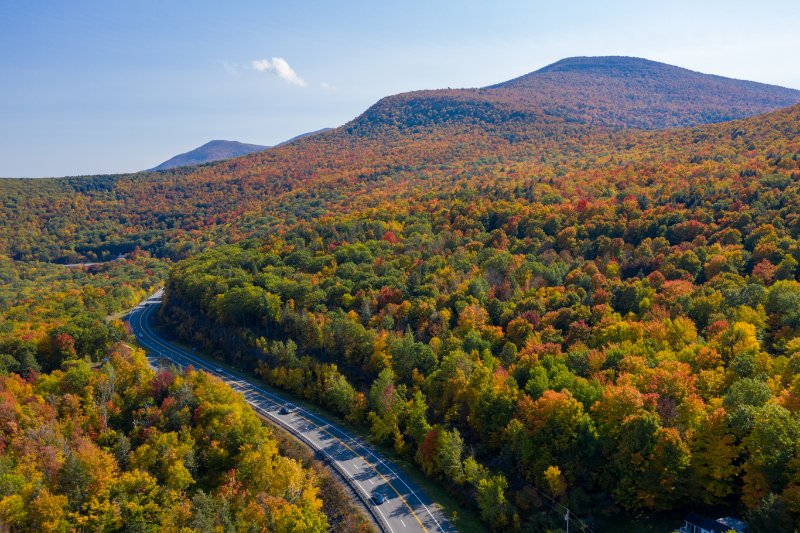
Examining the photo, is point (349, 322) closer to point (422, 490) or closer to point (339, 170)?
point (422, 490)


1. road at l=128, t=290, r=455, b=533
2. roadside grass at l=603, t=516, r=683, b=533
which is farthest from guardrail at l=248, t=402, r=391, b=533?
roadside grass at l=603, t=516, r=683, b=533

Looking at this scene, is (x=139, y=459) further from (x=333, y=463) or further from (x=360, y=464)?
(x=360, y=464)

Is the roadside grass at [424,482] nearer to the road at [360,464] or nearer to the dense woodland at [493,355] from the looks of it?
the road at [360,464]

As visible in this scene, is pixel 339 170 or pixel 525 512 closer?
pixel 525 512

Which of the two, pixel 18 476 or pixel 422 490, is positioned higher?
pixel 18 476

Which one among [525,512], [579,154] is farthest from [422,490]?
[579,154]

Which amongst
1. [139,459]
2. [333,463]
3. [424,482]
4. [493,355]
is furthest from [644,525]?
[139,459]

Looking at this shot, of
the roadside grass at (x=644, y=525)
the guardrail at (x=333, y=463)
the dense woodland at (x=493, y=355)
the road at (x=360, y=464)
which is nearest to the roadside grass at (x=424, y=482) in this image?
the road at (x=360, y=464)

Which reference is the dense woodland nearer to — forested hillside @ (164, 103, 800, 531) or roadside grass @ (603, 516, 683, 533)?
forested hillside @ (164, 103, 800, 531)
